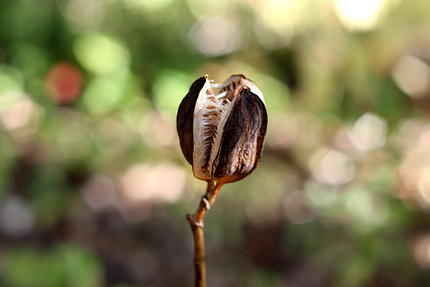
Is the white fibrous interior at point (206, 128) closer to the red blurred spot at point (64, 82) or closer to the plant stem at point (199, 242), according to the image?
the plant stem at point (199, 242)

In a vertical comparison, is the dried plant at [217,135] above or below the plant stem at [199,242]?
above

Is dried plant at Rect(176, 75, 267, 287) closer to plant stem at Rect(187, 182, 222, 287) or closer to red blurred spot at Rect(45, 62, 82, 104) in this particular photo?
plant stem at Rect(187, 182, 222, 287)

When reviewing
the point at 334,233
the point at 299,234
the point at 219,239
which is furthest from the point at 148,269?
the point at 334,233

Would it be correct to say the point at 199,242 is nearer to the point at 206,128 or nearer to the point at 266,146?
the point at 206,128

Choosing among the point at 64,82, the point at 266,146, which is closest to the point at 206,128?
the point at 266,146

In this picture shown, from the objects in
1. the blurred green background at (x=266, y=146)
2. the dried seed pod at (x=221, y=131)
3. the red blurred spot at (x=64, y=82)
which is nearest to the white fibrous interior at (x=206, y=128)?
the dried seed pod at (x=221, y=131)

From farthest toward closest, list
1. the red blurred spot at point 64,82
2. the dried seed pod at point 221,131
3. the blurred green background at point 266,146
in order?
the red blurred spot at point 64,82 < the blurred green background at point 266,146 < the dried seed pod at point 221,131

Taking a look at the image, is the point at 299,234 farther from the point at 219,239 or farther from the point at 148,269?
the point at 148,269

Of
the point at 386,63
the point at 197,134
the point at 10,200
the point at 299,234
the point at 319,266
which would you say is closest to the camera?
the point at 197,134
